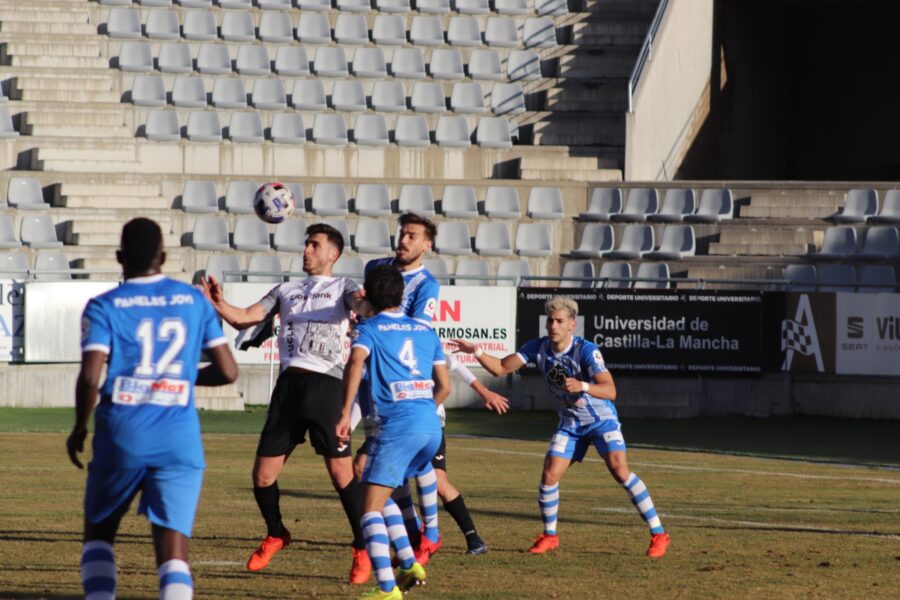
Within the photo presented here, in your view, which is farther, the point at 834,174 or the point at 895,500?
the point at 834,174

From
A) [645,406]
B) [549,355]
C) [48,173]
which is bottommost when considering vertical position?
[645,406]

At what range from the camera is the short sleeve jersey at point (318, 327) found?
9859mm

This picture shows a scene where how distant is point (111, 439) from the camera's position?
257 inches

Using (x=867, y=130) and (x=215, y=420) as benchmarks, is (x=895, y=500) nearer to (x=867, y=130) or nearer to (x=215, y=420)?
(x=215, y=420)

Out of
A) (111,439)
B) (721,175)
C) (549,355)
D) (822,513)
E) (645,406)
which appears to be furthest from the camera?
(721,175)

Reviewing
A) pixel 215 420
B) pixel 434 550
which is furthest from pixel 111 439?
pixel 215 420

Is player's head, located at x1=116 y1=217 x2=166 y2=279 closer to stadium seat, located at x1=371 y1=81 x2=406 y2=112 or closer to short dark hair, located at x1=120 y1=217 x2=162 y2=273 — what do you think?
short dark hair, located at x1=120 y1=217 x2=162 y2=273

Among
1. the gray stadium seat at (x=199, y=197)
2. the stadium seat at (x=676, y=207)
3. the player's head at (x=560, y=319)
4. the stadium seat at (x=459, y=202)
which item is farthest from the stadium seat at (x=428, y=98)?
the player's head at (x=560, y=319)

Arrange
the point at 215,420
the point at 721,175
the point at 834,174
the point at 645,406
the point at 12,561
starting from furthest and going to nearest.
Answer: the point at 834,174
the point at 721,175
the point at 645,406
the point at 215,420
the point at 12,561

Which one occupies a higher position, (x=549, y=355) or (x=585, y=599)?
(x=549, y=355)

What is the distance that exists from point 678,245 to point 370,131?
23.1 ft

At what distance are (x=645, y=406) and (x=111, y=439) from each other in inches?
740

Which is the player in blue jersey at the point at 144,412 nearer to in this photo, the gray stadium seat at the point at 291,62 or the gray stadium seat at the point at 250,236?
the gray stadium seat at the point at 250,236

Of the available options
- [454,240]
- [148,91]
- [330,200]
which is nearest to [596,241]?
[454,240]
